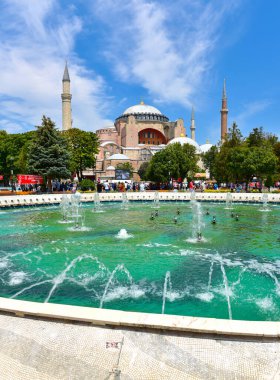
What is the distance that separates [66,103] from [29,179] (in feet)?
97.3

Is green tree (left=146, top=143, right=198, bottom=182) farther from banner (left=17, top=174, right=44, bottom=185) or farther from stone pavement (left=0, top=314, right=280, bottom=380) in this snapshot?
stone pavement (left=0, top=314, right=280, bottom=380)

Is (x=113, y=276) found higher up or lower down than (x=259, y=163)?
lower down

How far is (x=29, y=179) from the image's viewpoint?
26.5 metres

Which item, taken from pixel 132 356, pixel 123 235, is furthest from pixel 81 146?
pixel 132 356

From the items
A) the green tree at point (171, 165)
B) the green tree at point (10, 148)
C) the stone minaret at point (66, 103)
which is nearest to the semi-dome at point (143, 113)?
the stone minaret at point (66, 103)

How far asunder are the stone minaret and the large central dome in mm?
19884

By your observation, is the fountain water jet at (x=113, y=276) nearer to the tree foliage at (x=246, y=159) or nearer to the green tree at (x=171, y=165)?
the tree foliage at (x=246, y=159)

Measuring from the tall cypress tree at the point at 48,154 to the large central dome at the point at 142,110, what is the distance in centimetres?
4573

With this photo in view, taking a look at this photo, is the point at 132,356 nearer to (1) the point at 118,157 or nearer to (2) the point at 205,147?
(1) the point at 118,157

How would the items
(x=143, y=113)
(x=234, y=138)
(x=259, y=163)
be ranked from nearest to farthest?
(x=259, y=163), (x=234, y=138), (x=143, y=113)

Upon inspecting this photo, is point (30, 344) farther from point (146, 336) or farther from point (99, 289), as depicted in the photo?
point (99, 289)

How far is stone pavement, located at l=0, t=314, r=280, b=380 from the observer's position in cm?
282

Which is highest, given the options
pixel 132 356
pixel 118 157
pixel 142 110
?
pixel 142 110

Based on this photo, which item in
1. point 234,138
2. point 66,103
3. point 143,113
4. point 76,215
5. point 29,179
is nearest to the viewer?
point 76,215
